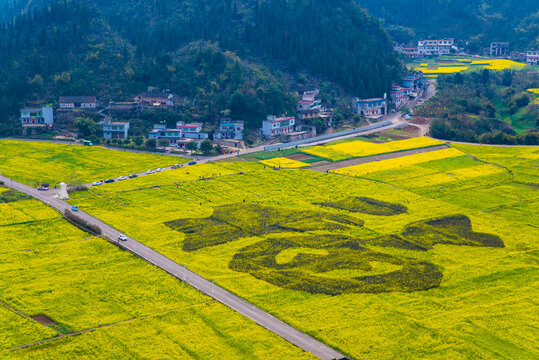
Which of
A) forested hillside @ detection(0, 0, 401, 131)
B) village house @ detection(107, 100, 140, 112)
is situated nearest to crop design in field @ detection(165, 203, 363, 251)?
forested hillside @ detection(0, 0, 401, 131)

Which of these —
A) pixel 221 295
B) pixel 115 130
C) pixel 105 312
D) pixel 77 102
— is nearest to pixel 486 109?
pixel 115 130

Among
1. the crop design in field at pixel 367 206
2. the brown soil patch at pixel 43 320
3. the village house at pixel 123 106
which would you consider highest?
the village house at pixel 123 106

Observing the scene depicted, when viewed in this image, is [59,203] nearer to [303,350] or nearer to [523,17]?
[303,350]

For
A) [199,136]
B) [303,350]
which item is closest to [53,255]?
[303,350]

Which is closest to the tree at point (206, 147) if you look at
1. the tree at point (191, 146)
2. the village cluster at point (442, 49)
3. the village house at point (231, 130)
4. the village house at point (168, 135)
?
the tree at point (191, 146)

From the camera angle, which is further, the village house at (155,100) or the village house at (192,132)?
the village house at (155,100)

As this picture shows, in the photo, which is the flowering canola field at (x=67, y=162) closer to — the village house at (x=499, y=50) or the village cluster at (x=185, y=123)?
the village cluster at (x=185, y=123)

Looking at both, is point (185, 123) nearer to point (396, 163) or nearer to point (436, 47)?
point (396, 163)
